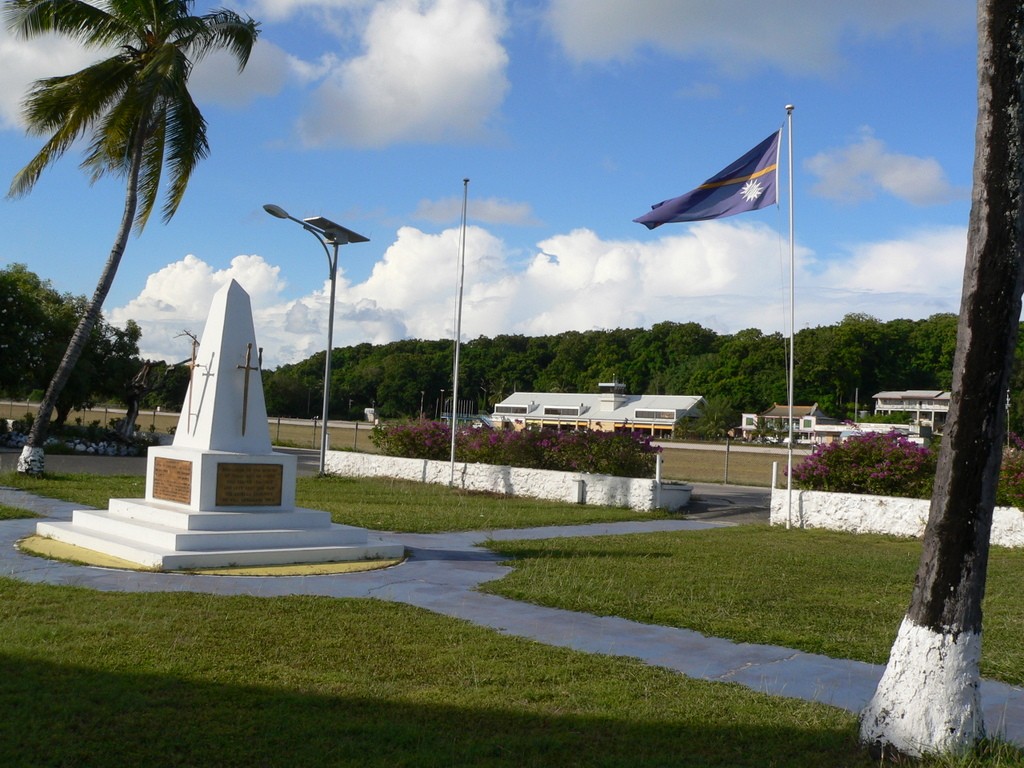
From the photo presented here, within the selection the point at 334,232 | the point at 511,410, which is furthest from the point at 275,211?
the point at 511,410

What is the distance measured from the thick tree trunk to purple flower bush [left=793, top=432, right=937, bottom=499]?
13.1 metres

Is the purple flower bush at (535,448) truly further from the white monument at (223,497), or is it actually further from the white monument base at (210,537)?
the white monument at (223,497)

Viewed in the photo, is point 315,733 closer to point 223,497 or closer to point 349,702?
point 349,702

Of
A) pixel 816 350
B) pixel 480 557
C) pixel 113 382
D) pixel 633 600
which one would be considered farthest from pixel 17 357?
pixel 816 350

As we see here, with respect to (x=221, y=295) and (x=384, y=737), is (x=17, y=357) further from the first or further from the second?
(x=384, y=737)

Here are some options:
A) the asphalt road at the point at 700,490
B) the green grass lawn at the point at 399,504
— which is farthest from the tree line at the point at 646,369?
the green grass lawn at the point at 399,504

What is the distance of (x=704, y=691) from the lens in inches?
233

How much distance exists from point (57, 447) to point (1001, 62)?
3038 cm

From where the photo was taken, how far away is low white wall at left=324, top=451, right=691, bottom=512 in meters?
19.9

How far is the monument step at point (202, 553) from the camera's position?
993cm

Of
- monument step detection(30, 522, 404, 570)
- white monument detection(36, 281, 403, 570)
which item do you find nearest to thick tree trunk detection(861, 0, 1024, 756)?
monument step detection(30, 522, 404, 570)

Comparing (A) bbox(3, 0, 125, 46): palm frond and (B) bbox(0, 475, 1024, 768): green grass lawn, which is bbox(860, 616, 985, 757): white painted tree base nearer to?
(B) bbox(0, 475, 1024, 768): green grass lawn

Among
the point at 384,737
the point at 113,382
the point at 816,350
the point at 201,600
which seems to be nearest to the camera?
the point at 384,737

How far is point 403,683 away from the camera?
577 cm
